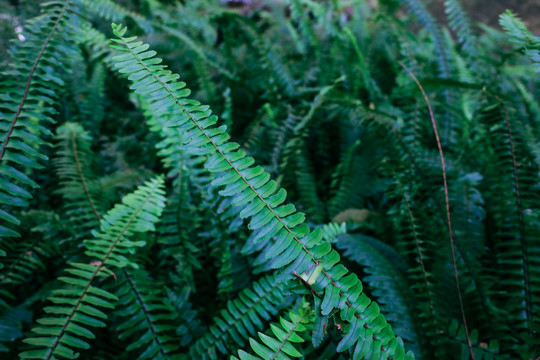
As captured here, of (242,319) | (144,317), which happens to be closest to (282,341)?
(242,319)

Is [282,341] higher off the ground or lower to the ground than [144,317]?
higher

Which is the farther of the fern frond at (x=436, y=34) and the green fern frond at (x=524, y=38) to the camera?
the fern frond at (x=436, y=34)

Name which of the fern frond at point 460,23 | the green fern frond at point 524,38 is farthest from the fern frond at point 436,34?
the green fern frond at point 524,38

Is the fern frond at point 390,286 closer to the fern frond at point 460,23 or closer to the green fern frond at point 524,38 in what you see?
the green fern frond at point 524,38

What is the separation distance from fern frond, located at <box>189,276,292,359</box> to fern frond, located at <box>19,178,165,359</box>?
28cm

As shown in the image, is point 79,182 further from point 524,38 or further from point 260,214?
point 524,38

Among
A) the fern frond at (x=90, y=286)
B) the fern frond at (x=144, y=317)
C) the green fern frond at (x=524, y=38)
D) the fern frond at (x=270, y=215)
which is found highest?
the green fern frond at (x=524, y=38)

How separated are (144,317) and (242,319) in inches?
11.0

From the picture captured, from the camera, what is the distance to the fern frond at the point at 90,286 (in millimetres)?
859

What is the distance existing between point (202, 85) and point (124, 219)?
A: 1.12m

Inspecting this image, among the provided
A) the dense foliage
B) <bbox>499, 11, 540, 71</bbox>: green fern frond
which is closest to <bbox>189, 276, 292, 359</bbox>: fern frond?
the dense foliage

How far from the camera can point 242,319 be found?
1.04 m

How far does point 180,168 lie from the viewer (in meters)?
1.37

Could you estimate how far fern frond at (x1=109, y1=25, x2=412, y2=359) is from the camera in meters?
0.78
